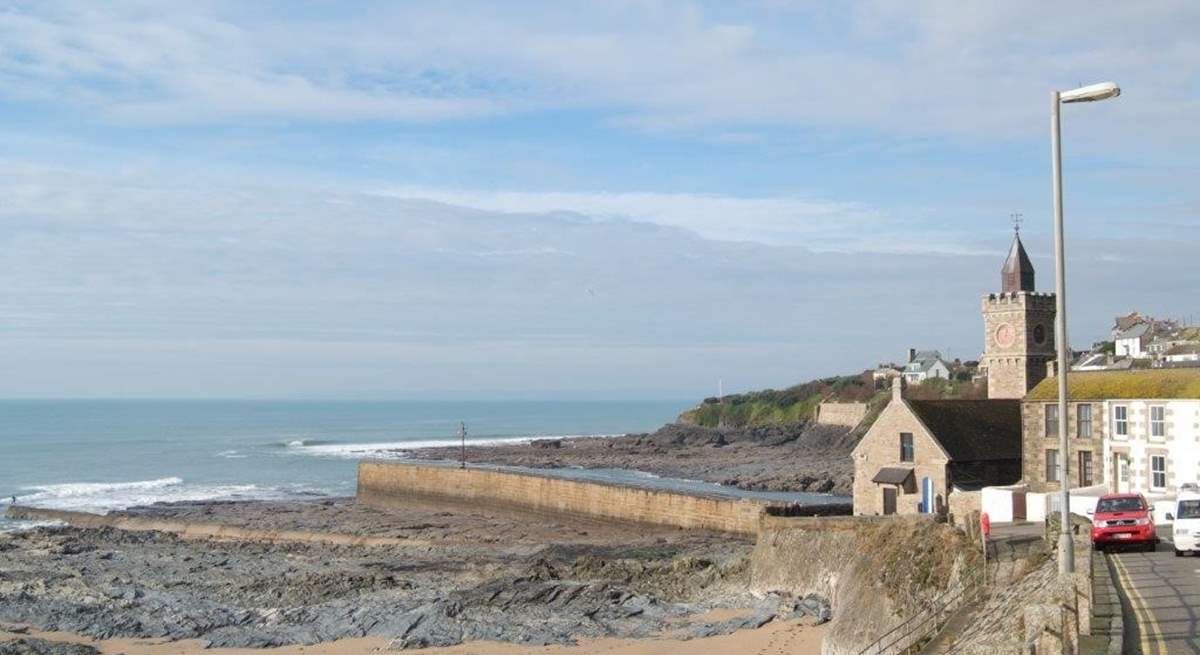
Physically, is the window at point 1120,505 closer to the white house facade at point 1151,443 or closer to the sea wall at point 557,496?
the white house facade at point 1151,443

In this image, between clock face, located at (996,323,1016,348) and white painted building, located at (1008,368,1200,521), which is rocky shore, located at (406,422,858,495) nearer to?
clock face, located at (996,323,1016,348)

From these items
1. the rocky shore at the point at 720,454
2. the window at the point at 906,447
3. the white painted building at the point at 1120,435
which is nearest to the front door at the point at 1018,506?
the white painted building at the point at 1120,435

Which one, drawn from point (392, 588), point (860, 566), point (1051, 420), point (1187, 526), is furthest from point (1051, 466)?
point (392, 588)

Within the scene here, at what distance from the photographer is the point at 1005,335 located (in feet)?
152

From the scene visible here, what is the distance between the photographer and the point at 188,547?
44.8 metres

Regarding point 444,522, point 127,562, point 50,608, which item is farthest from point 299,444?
point 50,608

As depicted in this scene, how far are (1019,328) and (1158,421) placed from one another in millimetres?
12130

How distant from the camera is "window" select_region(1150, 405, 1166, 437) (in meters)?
33.8

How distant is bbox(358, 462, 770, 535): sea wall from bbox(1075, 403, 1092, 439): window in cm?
979

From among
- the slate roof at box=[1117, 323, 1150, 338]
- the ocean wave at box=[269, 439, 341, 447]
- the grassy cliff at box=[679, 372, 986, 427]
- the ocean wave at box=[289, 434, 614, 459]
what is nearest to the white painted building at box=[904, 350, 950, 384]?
the grassy cliff at box=[679, 372, 986, 427]

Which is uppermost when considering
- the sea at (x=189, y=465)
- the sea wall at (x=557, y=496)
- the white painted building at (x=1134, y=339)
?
the white painted building at (x=1134, y=339)

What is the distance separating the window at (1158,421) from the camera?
33.8m

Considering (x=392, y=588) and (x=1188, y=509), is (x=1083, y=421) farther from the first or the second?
(x=392, y=588)

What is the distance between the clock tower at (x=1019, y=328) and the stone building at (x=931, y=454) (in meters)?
4.11
